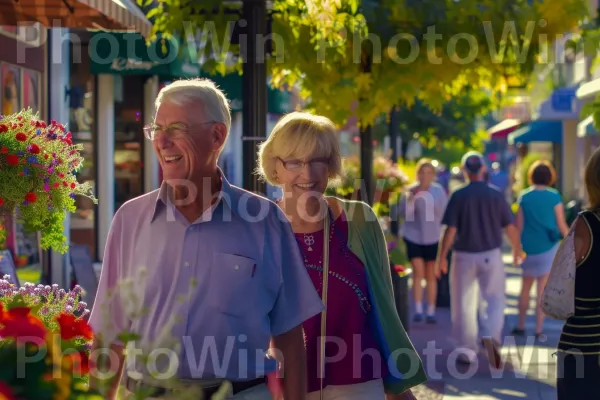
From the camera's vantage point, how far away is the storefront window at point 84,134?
14.7m

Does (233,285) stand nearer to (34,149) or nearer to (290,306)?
(290,306)

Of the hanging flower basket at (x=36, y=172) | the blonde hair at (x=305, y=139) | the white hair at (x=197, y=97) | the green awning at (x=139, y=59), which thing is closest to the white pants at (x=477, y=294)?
the green awning at (x=139, y=59)

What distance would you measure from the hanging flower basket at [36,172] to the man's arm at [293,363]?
1.70 metres

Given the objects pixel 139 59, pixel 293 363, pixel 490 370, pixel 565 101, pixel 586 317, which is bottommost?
pixel 490 370

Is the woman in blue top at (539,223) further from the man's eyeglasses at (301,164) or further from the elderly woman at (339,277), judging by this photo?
the man's eyeglasses at (301,164)

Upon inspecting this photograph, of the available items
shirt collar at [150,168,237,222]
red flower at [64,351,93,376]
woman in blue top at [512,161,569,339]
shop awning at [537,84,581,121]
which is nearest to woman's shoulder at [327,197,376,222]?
shirt collar at [150,168,237,222]

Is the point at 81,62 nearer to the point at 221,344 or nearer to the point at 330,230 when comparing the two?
the point at 330,230

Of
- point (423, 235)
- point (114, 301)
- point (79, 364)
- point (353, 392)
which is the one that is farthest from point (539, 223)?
point (79, 364)

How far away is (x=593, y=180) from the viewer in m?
5.69

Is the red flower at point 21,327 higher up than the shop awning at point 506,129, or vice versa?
the shop awning at point 506,129

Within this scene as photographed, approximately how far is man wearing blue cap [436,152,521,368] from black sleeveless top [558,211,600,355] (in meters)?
5.39

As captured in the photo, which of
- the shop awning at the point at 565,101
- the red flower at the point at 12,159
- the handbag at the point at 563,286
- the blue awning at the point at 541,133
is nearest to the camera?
the red flower at the point at 12,159

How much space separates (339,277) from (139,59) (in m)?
8.85

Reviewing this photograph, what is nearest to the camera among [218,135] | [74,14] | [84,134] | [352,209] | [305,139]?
[218,135]
